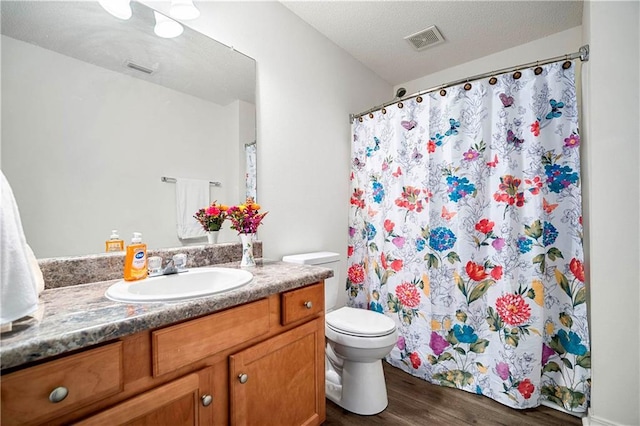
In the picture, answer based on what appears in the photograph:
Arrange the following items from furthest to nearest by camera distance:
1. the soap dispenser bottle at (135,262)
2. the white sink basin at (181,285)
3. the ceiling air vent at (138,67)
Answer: the ceiling air vent at (138,67) < the soap dispenser bottle at (135,262) < the white sink basin at (181,285)

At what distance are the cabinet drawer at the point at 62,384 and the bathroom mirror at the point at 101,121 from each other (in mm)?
613

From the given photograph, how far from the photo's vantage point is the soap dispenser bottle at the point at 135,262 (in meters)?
1.12

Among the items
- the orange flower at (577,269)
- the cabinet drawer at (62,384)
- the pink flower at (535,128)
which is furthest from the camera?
the pink flower at (535,128)

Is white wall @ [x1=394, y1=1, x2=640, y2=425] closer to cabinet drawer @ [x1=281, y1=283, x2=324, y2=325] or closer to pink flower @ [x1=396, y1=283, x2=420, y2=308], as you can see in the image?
pink flower @ [x1=396, y1=283, x2=420, y2=308]

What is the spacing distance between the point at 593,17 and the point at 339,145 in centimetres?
157

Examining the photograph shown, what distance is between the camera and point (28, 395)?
60 centimetres

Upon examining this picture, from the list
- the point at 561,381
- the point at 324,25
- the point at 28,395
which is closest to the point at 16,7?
the point at 28,395

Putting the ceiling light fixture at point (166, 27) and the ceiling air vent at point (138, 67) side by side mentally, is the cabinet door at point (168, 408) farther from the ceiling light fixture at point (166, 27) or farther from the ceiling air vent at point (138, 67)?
the ceiling light fixture at point (166, 27)

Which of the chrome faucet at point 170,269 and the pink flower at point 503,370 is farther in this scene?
the pink flower at point 503,370

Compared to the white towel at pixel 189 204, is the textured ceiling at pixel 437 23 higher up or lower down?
higher up

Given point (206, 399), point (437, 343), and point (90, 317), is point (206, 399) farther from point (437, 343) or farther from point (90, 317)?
point (437, 343)

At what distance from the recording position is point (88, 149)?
1136mm

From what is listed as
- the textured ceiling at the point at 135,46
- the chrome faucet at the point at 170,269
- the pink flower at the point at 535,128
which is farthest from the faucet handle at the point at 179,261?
the pink flower at the point at 535,128

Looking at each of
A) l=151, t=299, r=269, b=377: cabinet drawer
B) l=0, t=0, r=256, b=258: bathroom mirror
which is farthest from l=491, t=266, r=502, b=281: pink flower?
l=0, t=0, r=256, b=258: bathroom mirror
